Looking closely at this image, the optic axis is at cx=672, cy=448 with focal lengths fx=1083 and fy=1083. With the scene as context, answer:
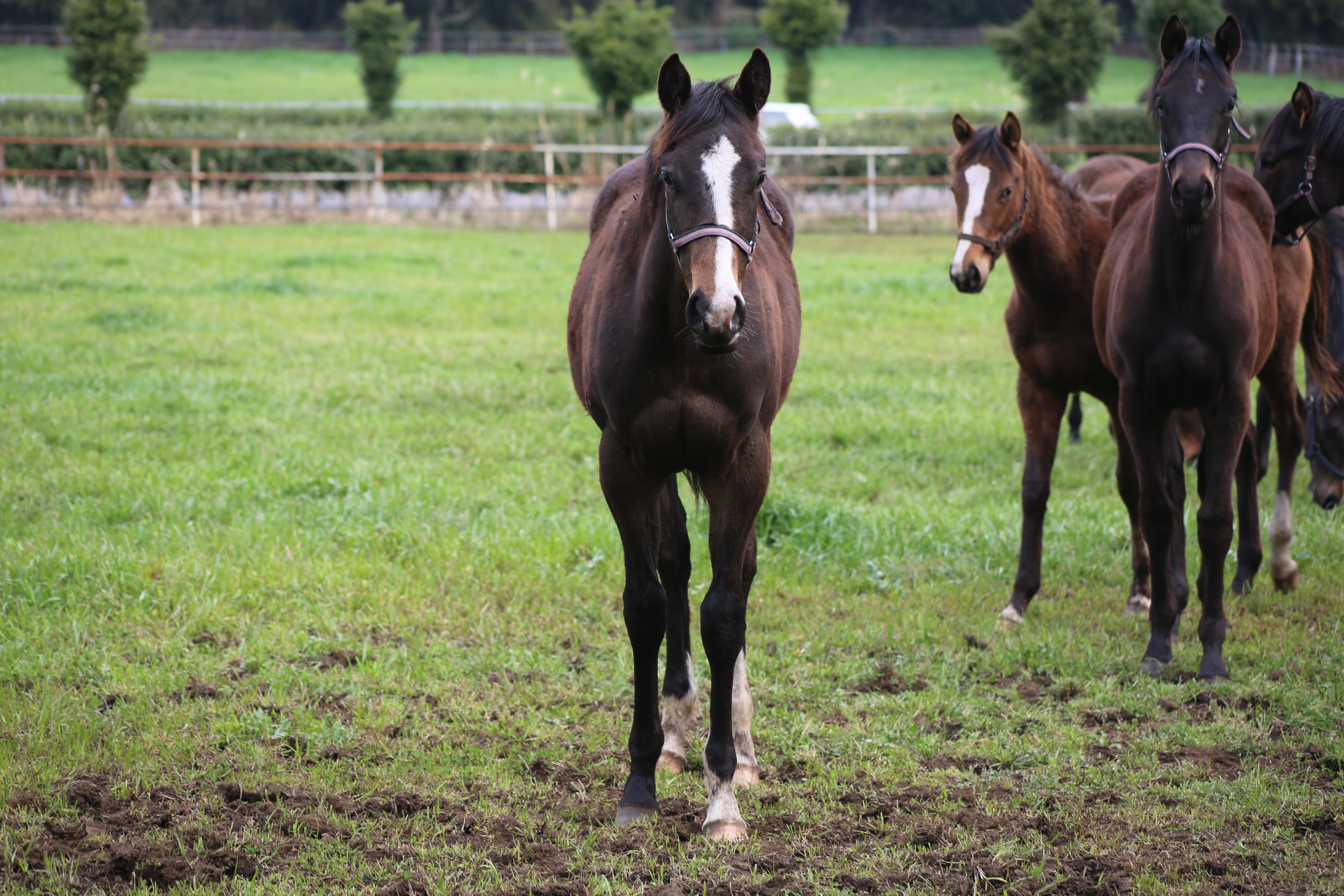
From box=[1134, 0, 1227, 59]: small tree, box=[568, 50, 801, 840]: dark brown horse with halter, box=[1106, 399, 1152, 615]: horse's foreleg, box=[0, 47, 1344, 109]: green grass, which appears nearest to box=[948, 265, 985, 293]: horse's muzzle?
box=[1106, 399, 1152, 615]: horse's foreleg

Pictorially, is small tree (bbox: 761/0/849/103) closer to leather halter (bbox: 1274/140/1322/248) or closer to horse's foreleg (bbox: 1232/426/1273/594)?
leather halter (bbox: 1274/140/1322/248)

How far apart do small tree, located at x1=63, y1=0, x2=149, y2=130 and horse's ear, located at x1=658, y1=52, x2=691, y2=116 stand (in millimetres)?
27122

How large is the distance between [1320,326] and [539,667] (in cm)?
469

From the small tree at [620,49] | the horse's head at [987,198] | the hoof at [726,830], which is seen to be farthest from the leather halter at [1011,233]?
the small tree at [620,49]

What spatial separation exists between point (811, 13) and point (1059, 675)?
33742 millimetres

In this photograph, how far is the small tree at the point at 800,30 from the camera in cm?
3462

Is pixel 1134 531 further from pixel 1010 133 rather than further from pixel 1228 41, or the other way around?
pixel 1228 41

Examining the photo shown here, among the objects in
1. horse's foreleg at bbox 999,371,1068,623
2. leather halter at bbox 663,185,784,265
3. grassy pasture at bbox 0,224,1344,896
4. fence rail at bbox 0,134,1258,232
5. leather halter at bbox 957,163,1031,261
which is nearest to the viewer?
leather halter at bbox 663,185,784,265

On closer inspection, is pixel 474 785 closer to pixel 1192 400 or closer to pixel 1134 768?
pixel 1134 768

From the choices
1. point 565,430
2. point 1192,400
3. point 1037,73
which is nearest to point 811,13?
point 1037,73

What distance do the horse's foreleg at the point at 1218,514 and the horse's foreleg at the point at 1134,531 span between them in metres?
0.55

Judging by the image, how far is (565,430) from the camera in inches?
314

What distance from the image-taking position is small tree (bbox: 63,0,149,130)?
25984 mm

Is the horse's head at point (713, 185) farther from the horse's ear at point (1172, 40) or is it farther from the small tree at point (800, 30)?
the small tree at point (800, 30)
